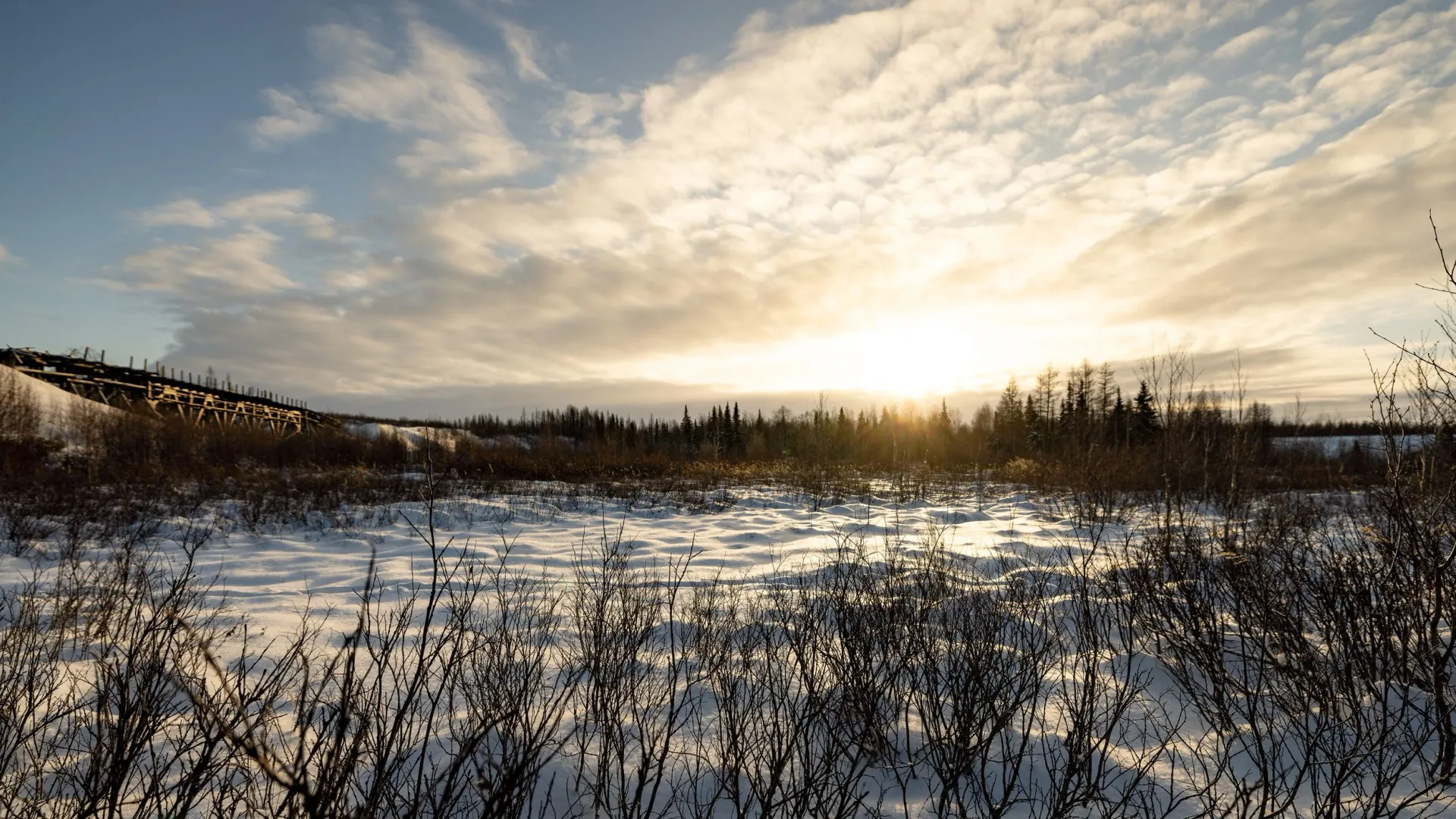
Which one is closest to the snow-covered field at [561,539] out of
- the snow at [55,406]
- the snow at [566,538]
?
the snow at [566,538]

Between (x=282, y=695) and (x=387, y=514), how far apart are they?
9891 mm

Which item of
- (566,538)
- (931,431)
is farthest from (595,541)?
(931,431)

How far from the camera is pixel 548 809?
3.04 meters

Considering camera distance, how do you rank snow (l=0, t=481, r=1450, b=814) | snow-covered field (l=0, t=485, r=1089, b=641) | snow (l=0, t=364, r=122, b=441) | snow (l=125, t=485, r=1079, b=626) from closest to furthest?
snow (l=0, t=481, r=1450, b=814) → snow-covered field (l=0, t=485, r=1089, b=641) → snow (l=125, t=485, r=1079, b=626) → snow (l=0, t=364, r=122, b=441)

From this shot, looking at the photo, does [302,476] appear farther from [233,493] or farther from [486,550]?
[486,550]

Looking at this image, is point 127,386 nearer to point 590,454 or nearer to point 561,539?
point 590,454

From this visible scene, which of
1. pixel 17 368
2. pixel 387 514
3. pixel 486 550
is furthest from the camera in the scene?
pixel 17 368

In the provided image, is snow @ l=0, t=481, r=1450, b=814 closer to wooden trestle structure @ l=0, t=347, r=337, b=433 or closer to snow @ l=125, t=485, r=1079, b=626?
snow @ l=125, t=485, r=1079, b=626

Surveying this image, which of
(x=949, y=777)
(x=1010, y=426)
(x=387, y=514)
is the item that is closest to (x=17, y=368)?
(x=387, y=514)

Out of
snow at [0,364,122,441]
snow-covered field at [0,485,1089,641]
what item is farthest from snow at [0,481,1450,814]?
snow at [0,364,122,441]

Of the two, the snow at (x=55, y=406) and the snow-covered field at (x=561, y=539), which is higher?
the snow at (x=55, y=406)

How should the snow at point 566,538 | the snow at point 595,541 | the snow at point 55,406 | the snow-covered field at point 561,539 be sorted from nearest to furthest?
the snow at point 595,541, the snow-covered field at point 561,539, the snow at point 566,538, the snow at point 55,406

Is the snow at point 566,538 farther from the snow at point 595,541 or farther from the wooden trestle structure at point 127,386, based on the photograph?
the wooden trestle structure at point 127,386

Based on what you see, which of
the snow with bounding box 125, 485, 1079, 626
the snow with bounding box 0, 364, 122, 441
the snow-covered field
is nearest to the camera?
the snow-covered field
